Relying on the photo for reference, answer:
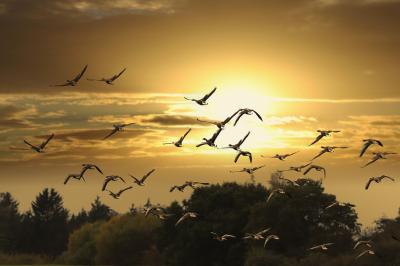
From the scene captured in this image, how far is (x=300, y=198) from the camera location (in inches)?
4156

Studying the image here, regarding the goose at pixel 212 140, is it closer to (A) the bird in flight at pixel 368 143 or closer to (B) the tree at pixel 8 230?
(A) the bird in flight at pixel 368 143

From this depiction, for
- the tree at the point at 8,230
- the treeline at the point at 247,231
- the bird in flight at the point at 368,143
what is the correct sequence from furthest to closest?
the tree at the point at 8,230
the treeline at the point at 247,231
the bird in flight at the point at 368,143

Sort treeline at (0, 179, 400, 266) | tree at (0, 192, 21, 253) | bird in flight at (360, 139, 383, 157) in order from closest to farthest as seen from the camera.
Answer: bird in flight at (360, 139, 383, 157)
treeline at (0, 179, 400, 266)
tree at (0, 192, 21, 253)

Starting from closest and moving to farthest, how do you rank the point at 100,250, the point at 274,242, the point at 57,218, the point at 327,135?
the point at 327,135, the point at 274,242, the point at 100,250, the point at 57,218

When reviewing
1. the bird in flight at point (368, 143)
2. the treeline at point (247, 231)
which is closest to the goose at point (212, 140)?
the bird in flight at point (368, 143)

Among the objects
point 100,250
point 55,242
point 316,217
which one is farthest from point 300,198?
point 55,242

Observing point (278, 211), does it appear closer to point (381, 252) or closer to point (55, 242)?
point (381, 252)

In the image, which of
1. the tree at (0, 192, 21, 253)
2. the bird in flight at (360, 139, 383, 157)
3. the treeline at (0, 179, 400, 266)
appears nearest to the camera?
the bird in flight at (360, 139, 383, 157)

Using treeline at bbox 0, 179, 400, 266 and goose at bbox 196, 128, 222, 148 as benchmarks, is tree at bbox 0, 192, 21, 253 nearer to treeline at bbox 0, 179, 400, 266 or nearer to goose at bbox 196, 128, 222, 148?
treeline at bbox 0, 179, 400, 266

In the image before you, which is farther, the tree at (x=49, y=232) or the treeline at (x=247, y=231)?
the tree at (x=49, y=232)

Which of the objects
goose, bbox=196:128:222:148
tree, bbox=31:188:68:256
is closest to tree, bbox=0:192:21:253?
tree, bbox=31:188:68:256

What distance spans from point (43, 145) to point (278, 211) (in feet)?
196

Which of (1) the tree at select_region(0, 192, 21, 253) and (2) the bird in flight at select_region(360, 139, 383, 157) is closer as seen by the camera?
(2) the bird in flight at select_region(360, 139, 383, 157)

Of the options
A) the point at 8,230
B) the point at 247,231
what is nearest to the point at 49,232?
the point at 8,230
